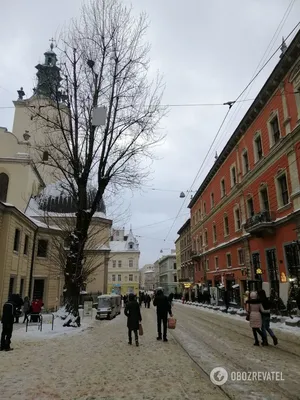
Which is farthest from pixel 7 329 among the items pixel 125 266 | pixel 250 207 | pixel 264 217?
pixel 125 266

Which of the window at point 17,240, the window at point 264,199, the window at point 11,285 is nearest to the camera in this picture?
the window at point 264,199

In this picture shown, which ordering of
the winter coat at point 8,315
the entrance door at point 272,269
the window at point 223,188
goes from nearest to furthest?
the winter coat at point 8,315
the entrance door at point 272,269
the window at point 223,188

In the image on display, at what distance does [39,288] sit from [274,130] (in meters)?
27.0

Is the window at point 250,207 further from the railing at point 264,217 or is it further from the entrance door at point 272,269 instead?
the entrance door at point 272,269

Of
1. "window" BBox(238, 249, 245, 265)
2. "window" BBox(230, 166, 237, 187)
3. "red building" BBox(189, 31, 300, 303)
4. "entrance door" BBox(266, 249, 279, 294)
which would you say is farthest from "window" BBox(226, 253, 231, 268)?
"entrance door" BBox(266, 249, 279, 294)

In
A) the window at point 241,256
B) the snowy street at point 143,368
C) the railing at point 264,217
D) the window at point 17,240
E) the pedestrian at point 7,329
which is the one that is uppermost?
the railing at point 264,217

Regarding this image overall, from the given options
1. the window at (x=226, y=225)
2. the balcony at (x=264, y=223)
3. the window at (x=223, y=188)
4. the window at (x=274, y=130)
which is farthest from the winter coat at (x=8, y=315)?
the window at (x=223, y=188)

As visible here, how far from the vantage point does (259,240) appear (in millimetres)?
24094

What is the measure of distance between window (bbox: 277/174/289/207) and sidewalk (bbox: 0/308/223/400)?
1381 centimetres

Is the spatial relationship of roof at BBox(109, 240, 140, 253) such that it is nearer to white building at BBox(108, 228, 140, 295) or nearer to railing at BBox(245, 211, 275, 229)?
white building at BBox(108, 228, 140, 295)

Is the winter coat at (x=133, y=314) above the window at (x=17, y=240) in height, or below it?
below

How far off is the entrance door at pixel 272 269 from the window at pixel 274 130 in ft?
24.8

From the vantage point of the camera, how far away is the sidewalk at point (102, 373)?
546 centimetres

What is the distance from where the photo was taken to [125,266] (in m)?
78.6
